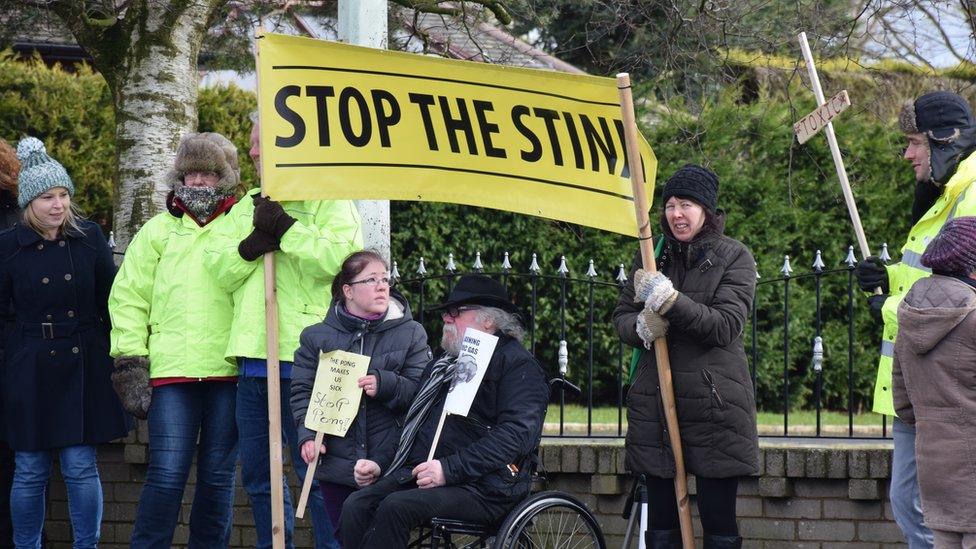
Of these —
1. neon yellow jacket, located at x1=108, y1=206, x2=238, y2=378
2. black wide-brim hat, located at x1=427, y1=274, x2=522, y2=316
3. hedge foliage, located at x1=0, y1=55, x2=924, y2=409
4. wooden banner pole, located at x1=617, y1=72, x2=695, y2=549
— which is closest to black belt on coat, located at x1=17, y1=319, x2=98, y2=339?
neon yellow jacket, located at x1=108, y1=206, x2=238, y2=378

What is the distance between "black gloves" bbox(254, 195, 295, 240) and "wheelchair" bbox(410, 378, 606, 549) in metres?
1.25

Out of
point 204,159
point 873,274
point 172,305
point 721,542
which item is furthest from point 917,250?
point 172,305

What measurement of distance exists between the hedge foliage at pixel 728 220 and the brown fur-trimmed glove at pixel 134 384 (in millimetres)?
4350

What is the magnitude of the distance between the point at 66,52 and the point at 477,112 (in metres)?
12.3

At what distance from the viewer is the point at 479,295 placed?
547cm

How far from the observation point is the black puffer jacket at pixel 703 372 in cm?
514

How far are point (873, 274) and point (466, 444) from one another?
1.70 meters

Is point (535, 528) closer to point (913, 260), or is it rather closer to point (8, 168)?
point (913, 260)

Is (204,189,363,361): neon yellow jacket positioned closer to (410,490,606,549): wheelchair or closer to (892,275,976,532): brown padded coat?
(410,490,606,549): wheelchair

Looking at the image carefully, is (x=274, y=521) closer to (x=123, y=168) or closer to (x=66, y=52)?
(x=123, y=168)

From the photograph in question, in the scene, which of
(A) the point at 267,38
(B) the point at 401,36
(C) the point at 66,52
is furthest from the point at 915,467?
(C) the point at 66,52

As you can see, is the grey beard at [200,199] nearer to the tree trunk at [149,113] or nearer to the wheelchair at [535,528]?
the wheelchair at [535,528]

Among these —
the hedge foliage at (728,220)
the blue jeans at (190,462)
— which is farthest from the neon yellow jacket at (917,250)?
the hedge foliage at (728,220)

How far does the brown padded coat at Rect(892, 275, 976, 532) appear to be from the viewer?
4539mm
